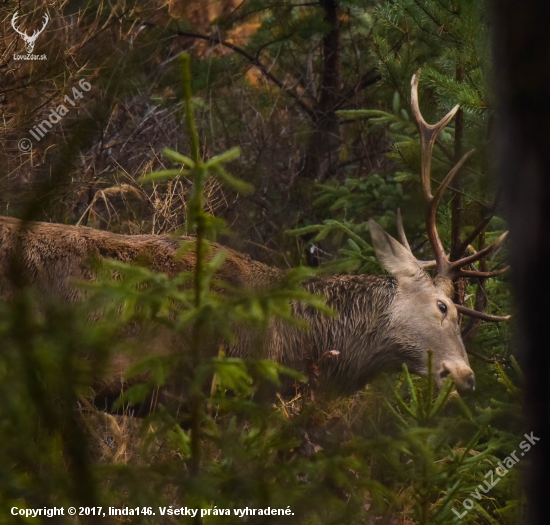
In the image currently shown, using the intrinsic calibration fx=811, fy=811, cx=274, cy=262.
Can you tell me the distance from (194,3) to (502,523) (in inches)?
313

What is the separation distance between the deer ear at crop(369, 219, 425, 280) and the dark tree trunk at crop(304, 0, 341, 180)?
352 cm

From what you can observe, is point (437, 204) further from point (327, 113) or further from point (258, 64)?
point (258, 64)

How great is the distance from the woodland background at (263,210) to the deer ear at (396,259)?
0.21 metres

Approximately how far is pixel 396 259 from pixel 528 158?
462 cm

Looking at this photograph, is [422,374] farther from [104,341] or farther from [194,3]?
[194,3]

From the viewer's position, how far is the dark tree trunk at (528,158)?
3.08 ft

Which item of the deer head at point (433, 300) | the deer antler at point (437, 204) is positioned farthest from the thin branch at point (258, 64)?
the deer head at point (433, 300)

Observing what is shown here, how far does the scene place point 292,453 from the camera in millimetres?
3400

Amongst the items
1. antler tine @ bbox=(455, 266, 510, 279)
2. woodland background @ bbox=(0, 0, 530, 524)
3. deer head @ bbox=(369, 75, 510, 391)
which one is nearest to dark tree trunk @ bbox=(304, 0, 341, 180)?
woodland background @ bbox=(0, 0, 530, 524)

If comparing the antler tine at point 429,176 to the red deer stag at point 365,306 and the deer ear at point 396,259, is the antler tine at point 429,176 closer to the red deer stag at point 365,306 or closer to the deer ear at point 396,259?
the red deer stag at point 365,306

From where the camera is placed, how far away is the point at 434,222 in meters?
5.71

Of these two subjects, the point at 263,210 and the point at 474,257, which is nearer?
the point at 474,257

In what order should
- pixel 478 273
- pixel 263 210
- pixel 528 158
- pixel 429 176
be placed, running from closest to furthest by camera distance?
pixel 528 158 → pixel 478 273 → pixel 429 176 → pixel 263 210

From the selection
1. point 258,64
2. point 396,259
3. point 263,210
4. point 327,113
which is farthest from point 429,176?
point 258,64
